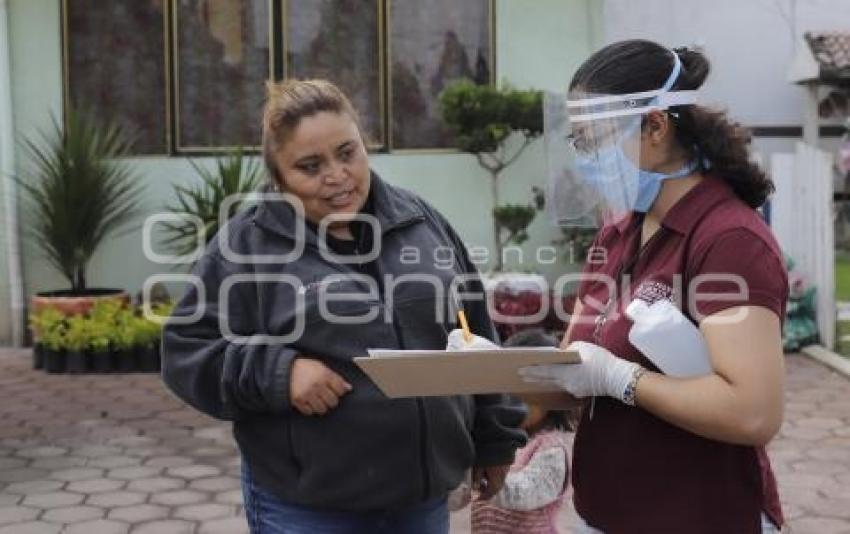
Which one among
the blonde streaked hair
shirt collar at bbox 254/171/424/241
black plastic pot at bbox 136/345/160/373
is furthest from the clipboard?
black plastic pot at bbox 136/345/160/373

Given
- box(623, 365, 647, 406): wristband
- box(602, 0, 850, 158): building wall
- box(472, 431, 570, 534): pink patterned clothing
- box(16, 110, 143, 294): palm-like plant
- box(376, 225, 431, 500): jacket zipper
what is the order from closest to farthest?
1. box(623, 365, 647, 406): wristband
2. box(376, 225, 431, 500): jacket zipper
3. box(472, 431, 570, 534): pink patterned clothing
4. box(16, 110, 143, 294): palm-like plant
5. box(602, 0, 850, 158): building wall

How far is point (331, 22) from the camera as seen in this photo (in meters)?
8.68

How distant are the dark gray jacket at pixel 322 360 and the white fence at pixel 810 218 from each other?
19.7 feet

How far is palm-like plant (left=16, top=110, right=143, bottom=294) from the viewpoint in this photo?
26.8ft

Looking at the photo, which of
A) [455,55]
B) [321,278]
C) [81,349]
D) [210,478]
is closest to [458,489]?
[321,278]

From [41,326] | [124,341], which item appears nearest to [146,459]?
[124,341]

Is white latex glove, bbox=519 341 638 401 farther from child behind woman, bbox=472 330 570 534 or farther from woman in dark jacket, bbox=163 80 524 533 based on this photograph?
child behind woman, bbox=472 330 570 534

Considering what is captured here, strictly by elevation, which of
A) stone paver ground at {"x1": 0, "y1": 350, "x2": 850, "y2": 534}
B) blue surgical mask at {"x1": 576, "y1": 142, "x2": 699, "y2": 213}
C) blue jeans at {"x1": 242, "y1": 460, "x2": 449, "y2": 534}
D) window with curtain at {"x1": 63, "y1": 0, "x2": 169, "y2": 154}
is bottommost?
stone paver ground at {"x1": 0, "y1": 350, "x2": 850, "y2": 534}

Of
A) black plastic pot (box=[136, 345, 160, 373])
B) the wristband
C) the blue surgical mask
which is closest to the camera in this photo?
the wristband

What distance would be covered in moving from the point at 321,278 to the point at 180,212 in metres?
6.20

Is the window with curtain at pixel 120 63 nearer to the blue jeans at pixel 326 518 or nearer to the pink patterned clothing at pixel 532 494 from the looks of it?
the pink patterned clothing at pixel 532 494

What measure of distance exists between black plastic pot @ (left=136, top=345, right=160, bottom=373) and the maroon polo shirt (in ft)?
19.9

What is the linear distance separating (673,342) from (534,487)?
1.09m

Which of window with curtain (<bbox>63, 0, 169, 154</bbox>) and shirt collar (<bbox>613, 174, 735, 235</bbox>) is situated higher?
window with curtain (<bbox>63, 0, 169, 154</bbox>)
